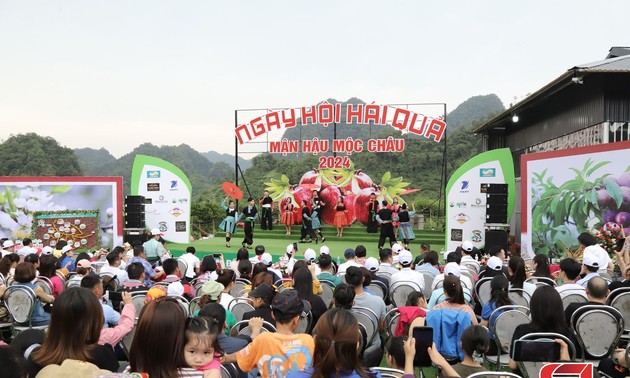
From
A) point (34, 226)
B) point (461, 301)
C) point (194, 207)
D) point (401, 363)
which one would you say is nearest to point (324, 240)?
point (194, 207)

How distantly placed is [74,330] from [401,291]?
12.6 ft

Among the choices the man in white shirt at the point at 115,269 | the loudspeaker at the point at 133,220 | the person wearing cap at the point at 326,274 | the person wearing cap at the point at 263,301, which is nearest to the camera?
the person wearing cap at the point at 263,301

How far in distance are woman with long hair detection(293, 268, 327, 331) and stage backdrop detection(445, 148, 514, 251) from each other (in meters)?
9.79

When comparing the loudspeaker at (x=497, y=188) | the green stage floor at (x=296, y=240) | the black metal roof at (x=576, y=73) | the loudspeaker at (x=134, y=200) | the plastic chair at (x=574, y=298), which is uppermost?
the black metal roof at (x=576, y=73)

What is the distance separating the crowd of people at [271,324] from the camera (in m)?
2.55

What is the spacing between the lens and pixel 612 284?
19.3 feet

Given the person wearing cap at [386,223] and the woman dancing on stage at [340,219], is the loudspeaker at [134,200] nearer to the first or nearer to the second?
the woman dancing on stage at [340,219]

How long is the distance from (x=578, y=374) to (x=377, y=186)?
54.2 ft

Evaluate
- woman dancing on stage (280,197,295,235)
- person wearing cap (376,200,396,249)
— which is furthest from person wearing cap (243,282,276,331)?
woman dancing on stage (280,197,295,235)

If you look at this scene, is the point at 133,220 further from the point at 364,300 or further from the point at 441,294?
the point at 441,294

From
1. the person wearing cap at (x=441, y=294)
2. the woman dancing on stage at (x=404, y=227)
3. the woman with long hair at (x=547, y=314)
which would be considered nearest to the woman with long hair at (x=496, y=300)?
the person wearing cap at (x=441, y=294)

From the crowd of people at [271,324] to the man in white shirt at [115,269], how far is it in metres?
0.02

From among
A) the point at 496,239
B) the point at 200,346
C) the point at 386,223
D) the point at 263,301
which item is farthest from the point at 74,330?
the point at 386,223

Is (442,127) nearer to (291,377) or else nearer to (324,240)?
(324,240)
